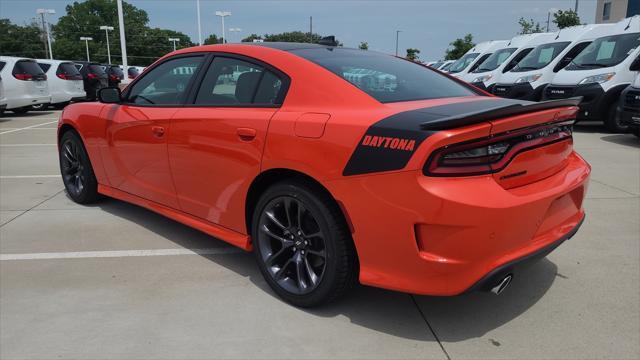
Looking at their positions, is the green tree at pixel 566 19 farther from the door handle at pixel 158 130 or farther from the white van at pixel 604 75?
the door handle at pixel 158 130

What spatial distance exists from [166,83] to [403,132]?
7.74ft

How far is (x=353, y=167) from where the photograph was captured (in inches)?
98.1

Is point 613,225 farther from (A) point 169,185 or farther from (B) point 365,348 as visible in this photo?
(A) point 169,185

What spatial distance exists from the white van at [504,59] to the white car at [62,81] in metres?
13.0

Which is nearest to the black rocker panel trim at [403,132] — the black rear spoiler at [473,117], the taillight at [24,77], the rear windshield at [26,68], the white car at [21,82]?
the black rear spoiler at [473,117]

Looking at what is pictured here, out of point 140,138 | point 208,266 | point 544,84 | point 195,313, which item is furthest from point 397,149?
point 544,84

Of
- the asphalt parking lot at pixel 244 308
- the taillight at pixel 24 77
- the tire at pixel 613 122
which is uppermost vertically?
the taillight at pixel 24 77

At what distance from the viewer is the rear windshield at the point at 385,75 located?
2.94 meters

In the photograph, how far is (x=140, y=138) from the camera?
3.91 m

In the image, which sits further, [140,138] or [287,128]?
[140,138]

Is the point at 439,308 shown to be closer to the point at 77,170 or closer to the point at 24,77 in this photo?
the point at 77,170

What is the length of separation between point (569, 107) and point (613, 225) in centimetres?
216

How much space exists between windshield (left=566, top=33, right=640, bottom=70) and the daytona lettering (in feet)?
Result: 33.3

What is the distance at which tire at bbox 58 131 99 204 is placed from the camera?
4.84m
